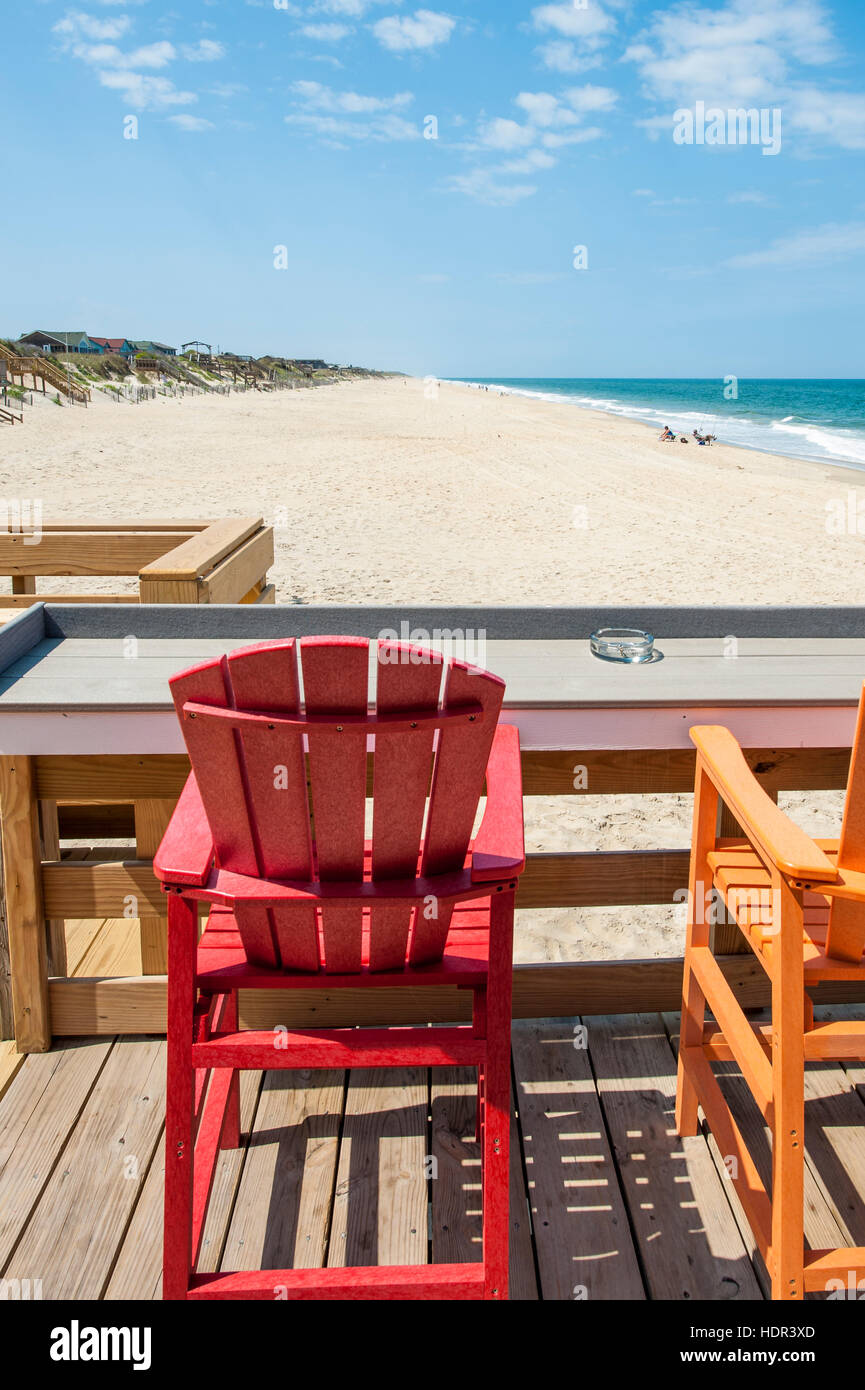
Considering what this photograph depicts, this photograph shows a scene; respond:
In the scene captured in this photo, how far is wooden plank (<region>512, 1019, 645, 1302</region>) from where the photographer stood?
154 centimetres

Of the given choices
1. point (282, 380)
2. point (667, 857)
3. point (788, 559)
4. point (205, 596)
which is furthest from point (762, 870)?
point (282, 380)

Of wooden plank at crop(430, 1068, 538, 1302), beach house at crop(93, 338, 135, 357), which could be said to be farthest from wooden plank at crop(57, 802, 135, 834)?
beach house at crop(93, 338, 135, 357)

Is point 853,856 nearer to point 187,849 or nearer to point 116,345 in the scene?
point 187,849

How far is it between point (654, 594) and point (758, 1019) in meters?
5.93

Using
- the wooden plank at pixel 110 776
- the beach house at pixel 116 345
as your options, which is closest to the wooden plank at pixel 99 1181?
the wooden plank at pixel 110 776

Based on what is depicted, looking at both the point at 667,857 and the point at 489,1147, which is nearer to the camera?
the point at 489,1147

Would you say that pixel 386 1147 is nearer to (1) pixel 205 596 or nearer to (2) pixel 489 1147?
(2) pixel 489 1147

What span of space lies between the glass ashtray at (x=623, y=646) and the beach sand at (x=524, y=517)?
34.2 inches

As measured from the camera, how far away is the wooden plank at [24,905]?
1901 millimetres

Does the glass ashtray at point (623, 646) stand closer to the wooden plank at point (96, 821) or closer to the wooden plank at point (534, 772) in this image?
the wooden plank at point (534, 772)

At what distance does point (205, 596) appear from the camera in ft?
9.95

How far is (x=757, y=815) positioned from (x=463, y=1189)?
0.88 m

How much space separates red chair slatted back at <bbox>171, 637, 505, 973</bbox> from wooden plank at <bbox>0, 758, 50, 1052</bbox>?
74cm
